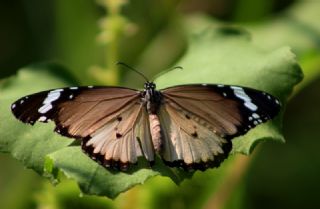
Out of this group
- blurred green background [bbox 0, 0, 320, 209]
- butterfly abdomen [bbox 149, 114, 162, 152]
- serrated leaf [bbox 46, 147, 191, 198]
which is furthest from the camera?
blurred green background [bbox 0, 0, 320, 209]

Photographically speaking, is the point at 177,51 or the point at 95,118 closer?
the point at 95,118

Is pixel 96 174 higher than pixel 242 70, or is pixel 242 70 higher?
pixel 242 70

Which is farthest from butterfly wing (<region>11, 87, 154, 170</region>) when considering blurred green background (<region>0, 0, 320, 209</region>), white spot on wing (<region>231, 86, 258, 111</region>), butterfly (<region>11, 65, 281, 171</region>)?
blurred green background (<region>0, 0, 320, 209</region>)

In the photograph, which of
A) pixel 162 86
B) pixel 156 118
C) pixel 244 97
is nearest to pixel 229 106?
pixel 244 97

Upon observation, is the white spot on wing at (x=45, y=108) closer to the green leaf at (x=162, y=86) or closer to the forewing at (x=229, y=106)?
the green leaf at (x=162, y=86)

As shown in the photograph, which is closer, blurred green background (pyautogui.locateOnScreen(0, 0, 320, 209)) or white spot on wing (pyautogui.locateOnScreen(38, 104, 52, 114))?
white spot on wing (pyautogui.locateOnScreen(38, 104, 52, 114))

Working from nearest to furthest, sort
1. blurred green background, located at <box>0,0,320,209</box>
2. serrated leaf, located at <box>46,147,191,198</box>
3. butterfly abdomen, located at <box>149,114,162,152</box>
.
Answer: serrated leaf, located at <box>46,147,191,198</box>, butterfly abdomen, located at <box>149,114,162,152</box>, blurred green background, located at <box>0,0,320,209</box>

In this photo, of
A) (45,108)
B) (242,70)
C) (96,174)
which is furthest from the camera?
(242,70)

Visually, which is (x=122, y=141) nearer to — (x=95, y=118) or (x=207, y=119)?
(x=95, y=118)

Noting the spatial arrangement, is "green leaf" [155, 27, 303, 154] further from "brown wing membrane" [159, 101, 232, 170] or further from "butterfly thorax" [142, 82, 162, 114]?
"butterfly thorax" [142, 82, 162, 114]
